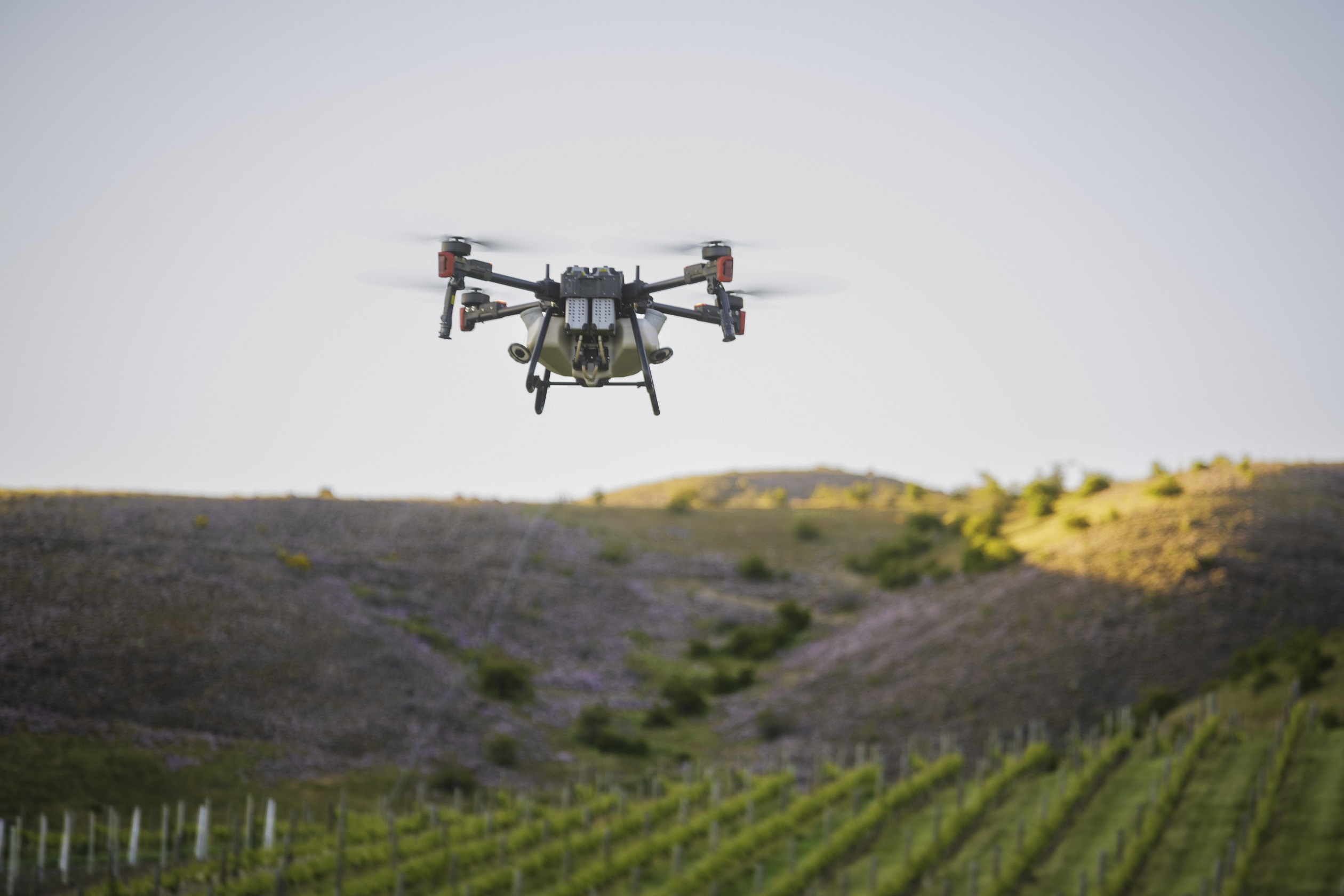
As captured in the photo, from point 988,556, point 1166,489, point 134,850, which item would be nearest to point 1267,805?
point 134,850

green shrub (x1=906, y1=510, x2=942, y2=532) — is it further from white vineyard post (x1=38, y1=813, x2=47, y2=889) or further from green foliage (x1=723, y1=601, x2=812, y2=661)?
white vineyard post (x1=38, y1=813, x2=47, y2=889)

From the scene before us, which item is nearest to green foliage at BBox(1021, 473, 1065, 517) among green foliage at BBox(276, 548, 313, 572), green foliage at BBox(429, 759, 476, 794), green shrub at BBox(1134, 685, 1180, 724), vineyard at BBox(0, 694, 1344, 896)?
green shrub at BBox(1134, 685, 1180, 724)

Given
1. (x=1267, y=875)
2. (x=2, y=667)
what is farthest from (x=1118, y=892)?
(x=2, y=667)

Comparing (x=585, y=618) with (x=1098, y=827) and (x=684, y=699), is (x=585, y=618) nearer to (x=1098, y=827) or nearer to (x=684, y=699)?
(x=684, y=699)

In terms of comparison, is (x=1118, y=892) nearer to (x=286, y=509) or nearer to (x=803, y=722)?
(x=803, y=722)

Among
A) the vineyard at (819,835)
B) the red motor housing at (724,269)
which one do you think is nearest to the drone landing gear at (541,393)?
the red motor housing at (724,269)
